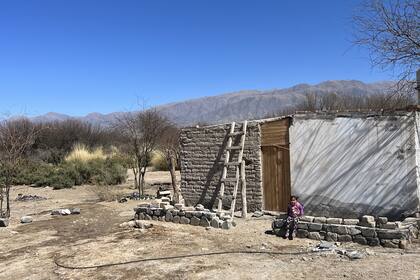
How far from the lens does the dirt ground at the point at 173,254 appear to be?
25.2 ft

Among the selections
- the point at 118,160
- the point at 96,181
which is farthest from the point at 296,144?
the point at 118,160

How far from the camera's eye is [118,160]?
31.0 meters

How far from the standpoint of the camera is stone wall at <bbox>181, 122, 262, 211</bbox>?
13.1m

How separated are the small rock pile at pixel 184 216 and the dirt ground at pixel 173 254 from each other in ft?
0.92

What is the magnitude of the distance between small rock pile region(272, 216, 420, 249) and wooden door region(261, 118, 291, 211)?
7.56 ft

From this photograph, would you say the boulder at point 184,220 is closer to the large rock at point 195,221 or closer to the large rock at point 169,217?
the large rock at point 195,221

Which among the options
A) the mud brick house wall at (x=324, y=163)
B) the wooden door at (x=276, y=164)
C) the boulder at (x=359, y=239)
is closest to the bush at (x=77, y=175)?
the mud brick house wall at (x=324, y=163)

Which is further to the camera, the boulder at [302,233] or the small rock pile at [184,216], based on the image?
the small rock pile at [184,216]

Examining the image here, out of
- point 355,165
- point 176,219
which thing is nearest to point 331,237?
point 355,165

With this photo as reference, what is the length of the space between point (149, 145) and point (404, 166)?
44.3 feet

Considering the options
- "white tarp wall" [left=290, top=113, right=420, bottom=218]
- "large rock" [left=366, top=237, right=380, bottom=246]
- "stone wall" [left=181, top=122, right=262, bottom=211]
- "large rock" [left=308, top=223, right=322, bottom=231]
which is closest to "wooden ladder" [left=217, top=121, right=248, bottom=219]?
"stone wall" [left=181, top=122, right=262, bottom=211]

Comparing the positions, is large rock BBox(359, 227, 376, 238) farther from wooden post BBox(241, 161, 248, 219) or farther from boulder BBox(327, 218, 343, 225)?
wooden post BBox(241, 161, 248, 219)

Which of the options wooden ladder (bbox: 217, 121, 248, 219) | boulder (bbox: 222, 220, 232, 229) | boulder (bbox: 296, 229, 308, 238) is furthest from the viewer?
wooden ladder (bbox: 217, 121, 248, 219)

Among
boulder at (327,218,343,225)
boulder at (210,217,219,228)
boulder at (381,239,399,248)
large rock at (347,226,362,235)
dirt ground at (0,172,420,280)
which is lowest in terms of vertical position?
dirt ground at (0,172,420,280)
